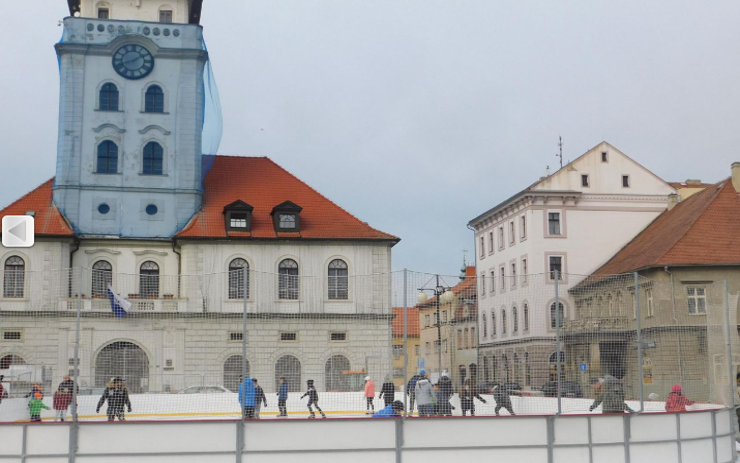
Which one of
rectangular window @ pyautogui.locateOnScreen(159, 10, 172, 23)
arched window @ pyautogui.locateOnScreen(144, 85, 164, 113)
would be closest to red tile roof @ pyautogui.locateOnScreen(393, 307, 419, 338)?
arched window @ pyautogui.locateOnScreen(144, 85, 164, 113)

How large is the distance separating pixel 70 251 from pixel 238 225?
9.23 meters

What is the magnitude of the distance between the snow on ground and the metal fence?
0.09ft

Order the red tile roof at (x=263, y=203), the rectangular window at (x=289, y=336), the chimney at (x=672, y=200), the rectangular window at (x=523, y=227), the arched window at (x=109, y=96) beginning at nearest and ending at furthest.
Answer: the rectangular window at (x=289, y=336) < the red tile roof at (x=263, y=203) < the arched window at (x=109, y=96) < the chimney at (x=672, y=200) < the rectangular window at (x=523, y=227)

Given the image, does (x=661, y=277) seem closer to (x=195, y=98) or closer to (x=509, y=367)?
(x=195, y=98)

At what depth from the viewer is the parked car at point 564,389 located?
58.5 ft

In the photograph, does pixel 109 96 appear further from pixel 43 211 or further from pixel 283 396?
pixel 283 396

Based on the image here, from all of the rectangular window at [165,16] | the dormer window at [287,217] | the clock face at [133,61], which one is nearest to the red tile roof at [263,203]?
the dormer window at [287,217]

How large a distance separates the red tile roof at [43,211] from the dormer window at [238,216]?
851 centimetres

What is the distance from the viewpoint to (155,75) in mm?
56906

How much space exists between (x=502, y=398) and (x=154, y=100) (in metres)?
42.4

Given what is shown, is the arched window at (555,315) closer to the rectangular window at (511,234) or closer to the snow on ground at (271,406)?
the snow on ground at (271,406)

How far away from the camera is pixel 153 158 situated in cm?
5675

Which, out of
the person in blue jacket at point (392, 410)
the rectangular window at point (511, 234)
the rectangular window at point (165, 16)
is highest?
the rectangular window at point (165, 16)

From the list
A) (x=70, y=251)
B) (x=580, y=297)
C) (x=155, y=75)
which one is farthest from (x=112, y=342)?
(x=155, y=75)
